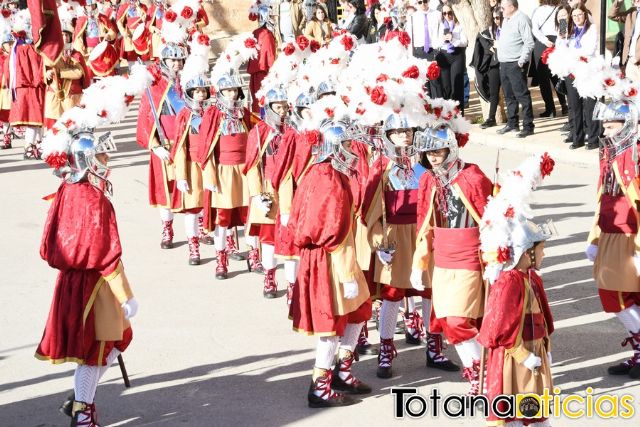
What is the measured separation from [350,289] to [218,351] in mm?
1854

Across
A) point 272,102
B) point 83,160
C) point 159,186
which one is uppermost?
point 272,102

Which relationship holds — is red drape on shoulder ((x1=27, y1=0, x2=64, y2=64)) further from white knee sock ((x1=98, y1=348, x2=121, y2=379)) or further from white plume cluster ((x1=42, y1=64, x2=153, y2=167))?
white knee sock ((x1=98, y1=348, x2=121, y2=379))

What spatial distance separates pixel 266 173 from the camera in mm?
9609

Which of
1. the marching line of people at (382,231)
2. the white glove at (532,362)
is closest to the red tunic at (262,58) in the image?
the marching line of people at (382,231)

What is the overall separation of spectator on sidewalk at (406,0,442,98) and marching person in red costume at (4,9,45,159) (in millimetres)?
5674

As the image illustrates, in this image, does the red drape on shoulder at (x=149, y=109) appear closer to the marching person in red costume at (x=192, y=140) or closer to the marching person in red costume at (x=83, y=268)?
the marching person in red costume at (x=192, y=140)

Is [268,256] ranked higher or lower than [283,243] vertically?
lower

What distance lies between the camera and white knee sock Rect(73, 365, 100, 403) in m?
6.86

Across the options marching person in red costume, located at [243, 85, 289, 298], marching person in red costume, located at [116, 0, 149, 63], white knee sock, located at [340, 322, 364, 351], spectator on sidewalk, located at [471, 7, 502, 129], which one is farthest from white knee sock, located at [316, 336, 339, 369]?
marching person in red costume, located at [116, 0, 149, 63]

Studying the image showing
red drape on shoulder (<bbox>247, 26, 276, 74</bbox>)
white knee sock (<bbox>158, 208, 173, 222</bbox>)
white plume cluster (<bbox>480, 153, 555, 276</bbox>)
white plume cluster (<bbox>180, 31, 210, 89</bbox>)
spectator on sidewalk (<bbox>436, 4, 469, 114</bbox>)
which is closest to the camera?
white plume cluster (<bbox>480, 153, 555, 276</bbox>)

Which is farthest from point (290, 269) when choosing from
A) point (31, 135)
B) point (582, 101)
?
point (31, 135)

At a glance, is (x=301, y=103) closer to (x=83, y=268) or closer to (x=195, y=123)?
(x=195, y=123)

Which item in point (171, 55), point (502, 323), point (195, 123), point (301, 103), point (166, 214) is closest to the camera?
point (502, 323)

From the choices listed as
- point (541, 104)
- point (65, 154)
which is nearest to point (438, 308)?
point (65, 154)
